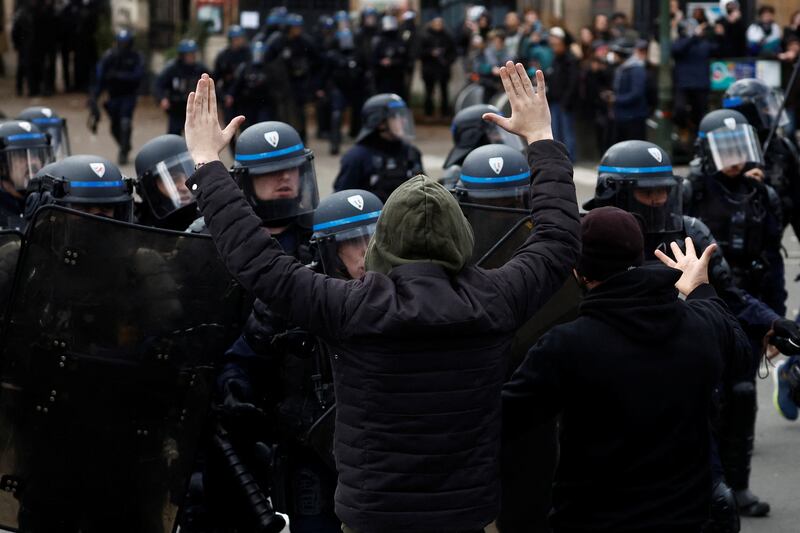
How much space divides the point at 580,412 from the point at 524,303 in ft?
1.08

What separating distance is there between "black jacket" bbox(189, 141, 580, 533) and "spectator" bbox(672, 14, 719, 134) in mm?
14553

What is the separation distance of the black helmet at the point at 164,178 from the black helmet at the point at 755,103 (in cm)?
337

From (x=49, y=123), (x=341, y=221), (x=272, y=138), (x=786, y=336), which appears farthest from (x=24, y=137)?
(x=786, y=336)

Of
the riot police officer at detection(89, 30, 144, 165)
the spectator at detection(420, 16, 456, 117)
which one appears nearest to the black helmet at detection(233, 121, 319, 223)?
the riot police officer at detection(89, 30, 144, 165)

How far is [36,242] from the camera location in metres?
4.63

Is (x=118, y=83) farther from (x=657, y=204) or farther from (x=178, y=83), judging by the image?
(x=657, y=204)

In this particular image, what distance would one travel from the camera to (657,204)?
19.1 ft

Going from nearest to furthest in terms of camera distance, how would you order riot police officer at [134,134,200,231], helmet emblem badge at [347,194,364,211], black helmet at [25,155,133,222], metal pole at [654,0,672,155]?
helmet emblem badge at [347,194,364,211] < black helmet at [25,155,133,222] < riot police officer at [134,134,200,231] < metal pole at [654,0,672,155]

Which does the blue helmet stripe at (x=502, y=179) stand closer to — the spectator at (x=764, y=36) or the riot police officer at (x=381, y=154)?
the riot police officer at (x=381, y=154)

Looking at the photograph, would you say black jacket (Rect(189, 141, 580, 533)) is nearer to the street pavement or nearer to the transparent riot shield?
the transparent riot shield

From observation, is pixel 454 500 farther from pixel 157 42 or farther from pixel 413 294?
pixel 157 42

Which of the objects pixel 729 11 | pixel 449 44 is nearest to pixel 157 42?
pixel 449 44

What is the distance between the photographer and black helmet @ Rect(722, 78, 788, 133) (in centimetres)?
866

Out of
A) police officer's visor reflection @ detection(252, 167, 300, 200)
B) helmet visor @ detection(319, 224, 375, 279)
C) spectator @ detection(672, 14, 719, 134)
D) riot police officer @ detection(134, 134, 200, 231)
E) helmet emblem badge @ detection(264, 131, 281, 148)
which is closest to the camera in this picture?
helmet visor @ detection(319, 224, 375, 279)
